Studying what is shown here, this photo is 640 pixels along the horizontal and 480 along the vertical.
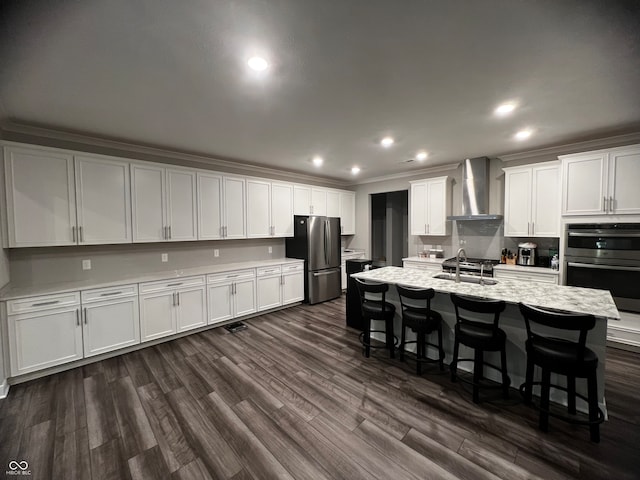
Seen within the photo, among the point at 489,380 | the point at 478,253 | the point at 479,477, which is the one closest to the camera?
the point at 479,477

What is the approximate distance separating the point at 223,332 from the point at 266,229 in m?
2.01

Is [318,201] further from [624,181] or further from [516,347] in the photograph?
[624,181]

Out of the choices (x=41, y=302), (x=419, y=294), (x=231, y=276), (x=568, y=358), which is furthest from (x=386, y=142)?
(x=41, y=302)

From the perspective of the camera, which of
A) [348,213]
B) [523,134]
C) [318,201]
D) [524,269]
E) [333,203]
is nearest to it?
[523,134]

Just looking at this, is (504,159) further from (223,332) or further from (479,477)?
(223,332)

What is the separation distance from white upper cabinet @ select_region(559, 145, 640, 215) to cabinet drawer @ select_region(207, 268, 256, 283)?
192 inches

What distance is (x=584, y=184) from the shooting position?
3520mm

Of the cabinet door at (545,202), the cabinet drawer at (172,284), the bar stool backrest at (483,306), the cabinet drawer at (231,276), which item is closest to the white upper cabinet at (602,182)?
the cabinet door at (545,202)

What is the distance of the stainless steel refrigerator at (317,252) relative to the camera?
17.3ft

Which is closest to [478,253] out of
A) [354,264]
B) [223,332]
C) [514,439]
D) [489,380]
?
[354,264]

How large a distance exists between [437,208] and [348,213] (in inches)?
88.5

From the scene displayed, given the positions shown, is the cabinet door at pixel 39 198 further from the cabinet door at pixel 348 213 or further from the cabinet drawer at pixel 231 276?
the cabinet door at pixel 348 213

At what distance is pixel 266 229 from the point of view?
5086 millimetres

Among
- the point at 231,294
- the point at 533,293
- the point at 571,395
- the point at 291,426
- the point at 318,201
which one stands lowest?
the point at 291,426
